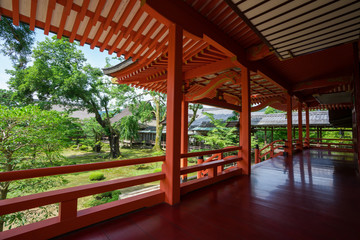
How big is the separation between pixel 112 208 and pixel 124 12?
2.54 metres

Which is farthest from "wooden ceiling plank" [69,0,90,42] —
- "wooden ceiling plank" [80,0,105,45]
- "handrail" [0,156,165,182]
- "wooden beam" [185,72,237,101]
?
"wooden beam" [185,72,237,101]

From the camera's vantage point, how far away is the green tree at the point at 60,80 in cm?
1175

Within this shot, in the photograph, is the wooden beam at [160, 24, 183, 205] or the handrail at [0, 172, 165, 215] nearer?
the handrail at [0, 172, 165, 215]

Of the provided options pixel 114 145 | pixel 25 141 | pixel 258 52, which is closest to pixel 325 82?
pixel 258 52

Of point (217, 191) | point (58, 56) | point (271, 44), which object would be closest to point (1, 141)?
point (217, 191)

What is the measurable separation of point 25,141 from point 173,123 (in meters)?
4.53

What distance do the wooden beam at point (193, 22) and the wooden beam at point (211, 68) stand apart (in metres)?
0.30

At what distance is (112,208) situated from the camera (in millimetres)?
1891

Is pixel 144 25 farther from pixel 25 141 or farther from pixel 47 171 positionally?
pixel 25 141

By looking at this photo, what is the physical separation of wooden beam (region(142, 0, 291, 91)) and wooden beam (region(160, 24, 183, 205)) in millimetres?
149

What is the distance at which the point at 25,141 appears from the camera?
14.0 feet

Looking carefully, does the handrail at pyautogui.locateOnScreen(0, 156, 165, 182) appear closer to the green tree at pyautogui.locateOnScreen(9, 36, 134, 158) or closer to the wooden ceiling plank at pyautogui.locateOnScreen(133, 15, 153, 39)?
the wooden ceiling plank at pyautogui.locateOnScreen(133, 15, 153, 39)

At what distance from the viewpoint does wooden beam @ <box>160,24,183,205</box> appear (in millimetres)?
2242

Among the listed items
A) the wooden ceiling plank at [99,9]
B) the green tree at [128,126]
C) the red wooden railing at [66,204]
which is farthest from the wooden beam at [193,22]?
the green tree at [128,126]
